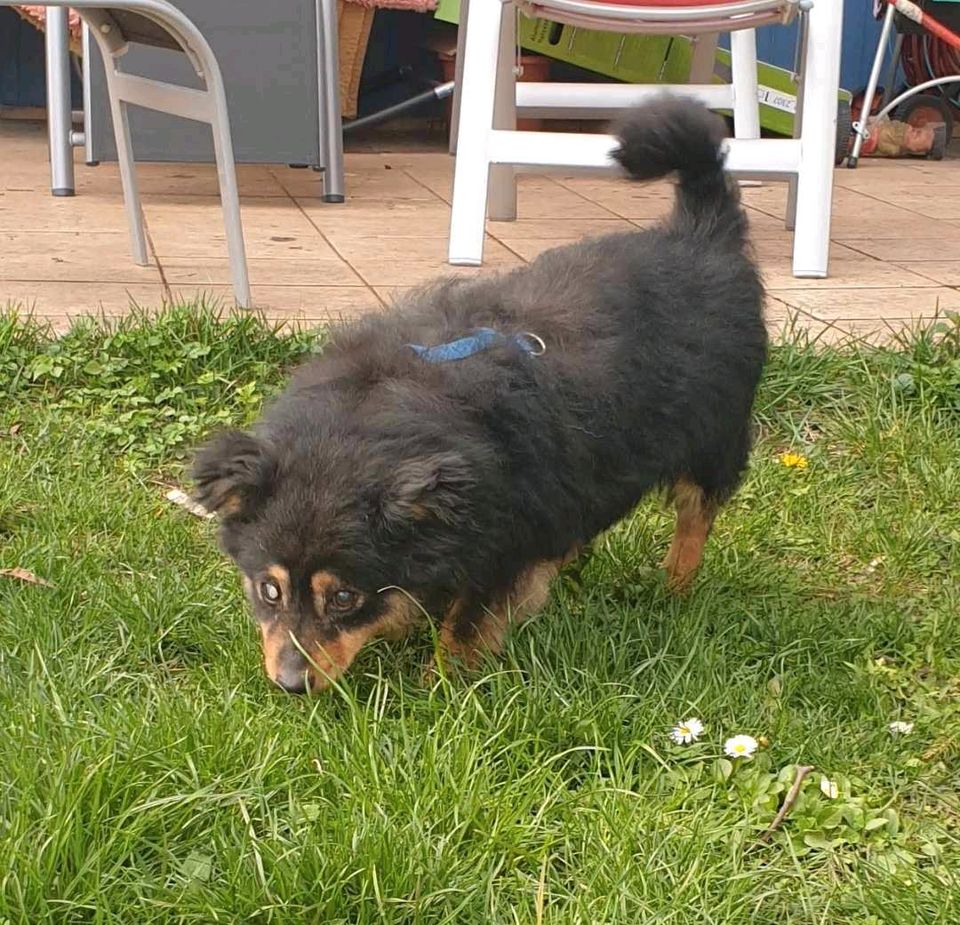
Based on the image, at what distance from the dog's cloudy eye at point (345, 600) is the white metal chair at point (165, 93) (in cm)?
232

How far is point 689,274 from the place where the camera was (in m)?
3.19

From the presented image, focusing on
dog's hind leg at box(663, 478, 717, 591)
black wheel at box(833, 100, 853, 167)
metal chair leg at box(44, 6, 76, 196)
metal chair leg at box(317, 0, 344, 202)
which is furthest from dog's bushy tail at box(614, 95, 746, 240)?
black wheel at box(833, 100, 853, 167)

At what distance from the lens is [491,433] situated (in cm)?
267

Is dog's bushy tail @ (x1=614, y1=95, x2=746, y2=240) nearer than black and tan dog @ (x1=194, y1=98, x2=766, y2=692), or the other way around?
black and tan dog @ (x1=194, y1=98, x2=766, y2=692)

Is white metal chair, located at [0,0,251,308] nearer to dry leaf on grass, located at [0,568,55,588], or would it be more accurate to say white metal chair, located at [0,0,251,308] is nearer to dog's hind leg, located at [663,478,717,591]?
dry leaf on grass, located at [0,568,55,588]

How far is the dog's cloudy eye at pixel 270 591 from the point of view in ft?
8.64

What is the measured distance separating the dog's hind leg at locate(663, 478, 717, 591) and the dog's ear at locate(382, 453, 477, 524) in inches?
42.2

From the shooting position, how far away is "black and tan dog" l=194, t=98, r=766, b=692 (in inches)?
100

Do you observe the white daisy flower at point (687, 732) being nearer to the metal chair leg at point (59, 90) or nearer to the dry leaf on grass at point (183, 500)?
the dry leaf on grass at point (183, 500)

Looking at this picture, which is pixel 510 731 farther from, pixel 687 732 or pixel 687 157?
pixel 687 157

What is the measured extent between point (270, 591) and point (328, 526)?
0.23 metres

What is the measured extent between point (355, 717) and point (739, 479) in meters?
1.47

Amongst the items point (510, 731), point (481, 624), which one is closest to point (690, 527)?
point (481, 624)

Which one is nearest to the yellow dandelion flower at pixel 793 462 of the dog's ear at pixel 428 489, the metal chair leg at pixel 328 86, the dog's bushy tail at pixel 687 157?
the dog's bushy tail at pixel 687 157
